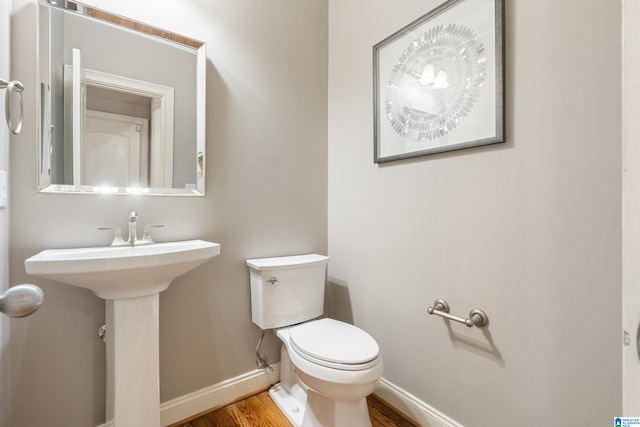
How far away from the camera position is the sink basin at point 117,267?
2.90 feet

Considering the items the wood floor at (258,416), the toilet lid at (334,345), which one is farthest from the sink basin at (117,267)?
the wood floor at (258,416)

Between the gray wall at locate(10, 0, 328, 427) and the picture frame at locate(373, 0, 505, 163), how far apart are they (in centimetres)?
53

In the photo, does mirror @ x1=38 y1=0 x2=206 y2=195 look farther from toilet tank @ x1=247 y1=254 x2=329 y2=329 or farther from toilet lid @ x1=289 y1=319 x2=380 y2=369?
toilet lid @ x1=289 y1=319 x2=380 y2=369

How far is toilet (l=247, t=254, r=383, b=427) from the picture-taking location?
3.63 feet

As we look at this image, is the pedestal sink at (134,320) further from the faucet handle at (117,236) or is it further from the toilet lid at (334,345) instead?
the toilet lid at (334,345)

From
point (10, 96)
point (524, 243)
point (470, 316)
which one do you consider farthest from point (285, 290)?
point (10, 96)

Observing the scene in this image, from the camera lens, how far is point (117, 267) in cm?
94

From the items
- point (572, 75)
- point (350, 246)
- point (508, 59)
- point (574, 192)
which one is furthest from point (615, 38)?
point (350, 246)

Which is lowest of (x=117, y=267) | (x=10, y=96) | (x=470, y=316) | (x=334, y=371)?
(x=334, y=371)

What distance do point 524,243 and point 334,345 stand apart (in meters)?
Answer: 0.84

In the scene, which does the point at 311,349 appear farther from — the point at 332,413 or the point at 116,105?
the point at 116,105

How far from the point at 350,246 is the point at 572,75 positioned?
49.1 inches

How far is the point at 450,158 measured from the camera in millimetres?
1267

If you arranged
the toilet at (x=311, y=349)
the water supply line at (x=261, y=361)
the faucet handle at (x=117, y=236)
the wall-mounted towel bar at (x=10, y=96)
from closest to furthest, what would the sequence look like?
the wall-mounted towel bar at (x=10, y=96) < the toilet at (x=311, y=349) < the faucet handle at (x=117, y=236) < the water supply line at (x=261, y=361)
